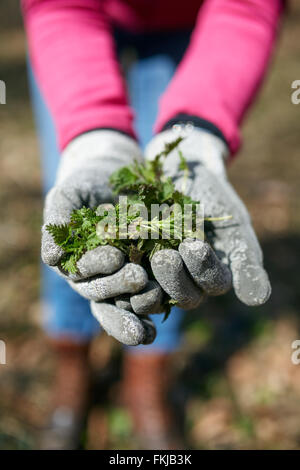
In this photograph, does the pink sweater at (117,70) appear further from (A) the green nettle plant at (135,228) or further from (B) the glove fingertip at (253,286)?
(B) the glove fingertip at (253,286)

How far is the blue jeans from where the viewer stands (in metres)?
2.96

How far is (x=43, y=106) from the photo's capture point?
2.92 m

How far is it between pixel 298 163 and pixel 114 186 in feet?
13.8

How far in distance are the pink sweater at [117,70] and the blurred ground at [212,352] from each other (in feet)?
6.03

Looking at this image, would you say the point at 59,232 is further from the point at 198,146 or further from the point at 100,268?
the point at 198,146

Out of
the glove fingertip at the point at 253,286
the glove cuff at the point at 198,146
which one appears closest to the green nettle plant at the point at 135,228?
the glove fingertip at the point at 253,286

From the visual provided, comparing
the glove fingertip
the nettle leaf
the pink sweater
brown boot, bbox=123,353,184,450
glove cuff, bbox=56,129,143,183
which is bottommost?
brown boot, bbox=123,353,184,450

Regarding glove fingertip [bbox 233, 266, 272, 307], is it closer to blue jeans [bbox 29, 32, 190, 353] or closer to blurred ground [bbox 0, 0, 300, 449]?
blue jeans [bbox 29, 32, 190, 353]

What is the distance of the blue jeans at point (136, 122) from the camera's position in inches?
116

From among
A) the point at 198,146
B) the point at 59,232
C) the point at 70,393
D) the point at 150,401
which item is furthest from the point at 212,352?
the point at 59,232

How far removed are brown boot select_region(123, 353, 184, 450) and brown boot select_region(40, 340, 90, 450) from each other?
1.03 feet

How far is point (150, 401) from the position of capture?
3281mm

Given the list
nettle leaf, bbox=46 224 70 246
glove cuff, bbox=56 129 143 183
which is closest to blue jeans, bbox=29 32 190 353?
glove cuff, bbox=56 129 143 183
